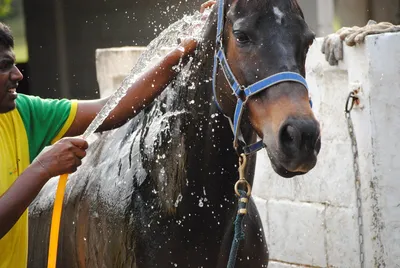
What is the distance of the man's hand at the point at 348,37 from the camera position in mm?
5465

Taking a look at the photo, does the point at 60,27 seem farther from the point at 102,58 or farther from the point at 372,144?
the point at 372,144

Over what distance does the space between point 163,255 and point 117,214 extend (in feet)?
1.06

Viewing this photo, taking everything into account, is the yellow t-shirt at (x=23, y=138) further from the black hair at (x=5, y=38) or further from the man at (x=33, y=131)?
the black hair at (x=5, y=38)

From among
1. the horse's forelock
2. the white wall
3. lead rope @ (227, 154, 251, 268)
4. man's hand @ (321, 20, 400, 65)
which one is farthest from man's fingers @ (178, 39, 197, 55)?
man's hand @ (321, 20, 400, 65)

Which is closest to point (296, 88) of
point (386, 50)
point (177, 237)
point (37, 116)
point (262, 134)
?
point (262, 134)

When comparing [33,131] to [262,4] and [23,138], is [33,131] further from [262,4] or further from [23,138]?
[262,4]

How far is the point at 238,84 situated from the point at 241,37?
19 centimetres

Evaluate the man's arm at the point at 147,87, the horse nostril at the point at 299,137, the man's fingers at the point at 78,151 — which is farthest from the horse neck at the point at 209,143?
the horse nostril at the point at 299,137

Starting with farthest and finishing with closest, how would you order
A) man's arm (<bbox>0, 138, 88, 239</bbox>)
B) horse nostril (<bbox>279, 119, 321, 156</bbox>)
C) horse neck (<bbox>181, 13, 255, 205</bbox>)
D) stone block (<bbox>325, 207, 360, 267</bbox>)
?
stone block (<bbox>325, 207, 360, 267</bbox>)
horse neck (<bbox>181, 13, 255, 205</bbox>)
man's arm (<bbox>0, 138, 88, 239</bbox>)
horse nostril (<bbox>279, 119, 321, 156</bbox>)

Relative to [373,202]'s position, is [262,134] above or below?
above

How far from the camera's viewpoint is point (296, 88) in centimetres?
321

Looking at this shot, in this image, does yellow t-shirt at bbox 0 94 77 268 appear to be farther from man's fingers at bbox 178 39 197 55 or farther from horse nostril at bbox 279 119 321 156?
horse nostril at bbox 279 119 321 156

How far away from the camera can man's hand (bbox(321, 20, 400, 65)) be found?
17.9ft

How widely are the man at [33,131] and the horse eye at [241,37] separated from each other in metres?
0.47
